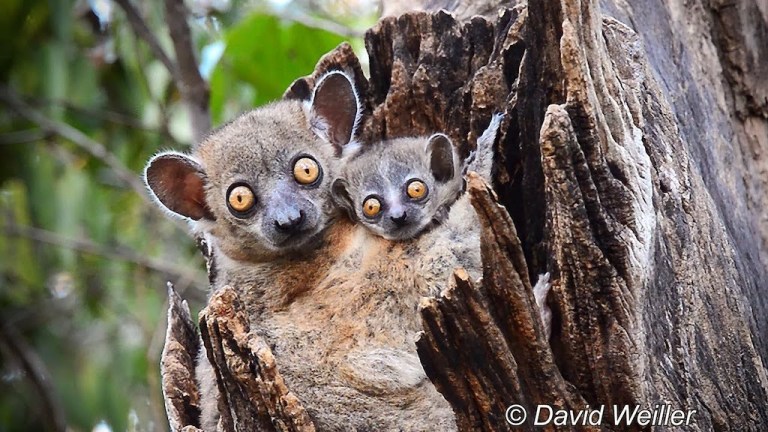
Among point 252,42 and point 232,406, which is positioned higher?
point 252,42

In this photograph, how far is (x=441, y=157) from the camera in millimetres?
3965

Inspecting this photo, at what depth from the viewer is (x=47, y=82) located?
6.61 meters

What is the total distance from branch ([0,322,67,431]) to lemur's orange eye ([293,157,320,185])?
327 cm

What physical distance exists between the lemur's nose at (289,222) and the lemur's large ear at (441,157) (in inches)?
23.0

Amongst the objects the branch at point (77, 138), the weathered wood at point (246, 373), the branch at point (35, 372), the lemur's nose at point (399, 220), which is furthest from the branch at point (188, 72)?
the branch at point (35, 372)

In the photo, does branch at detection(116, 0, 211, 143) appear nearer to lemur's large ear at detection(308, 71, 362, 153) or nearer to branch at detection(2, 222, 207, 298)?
lemur's large ear at detection(308, 71, 362, 153)

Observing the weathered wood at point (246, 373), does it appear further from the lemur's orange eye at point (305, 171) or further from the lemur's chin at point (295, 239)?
the lemur's orange eye at point (305, 171)

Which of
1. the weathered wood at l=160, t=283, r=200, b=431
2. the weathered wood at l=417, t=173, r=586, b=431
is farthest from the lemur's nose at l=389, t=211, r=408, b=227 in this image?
the weathered wood at l=417, t=173, r=586, b=431

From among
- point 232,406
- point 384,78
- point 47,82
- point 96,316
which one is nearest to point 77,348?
point 96,316

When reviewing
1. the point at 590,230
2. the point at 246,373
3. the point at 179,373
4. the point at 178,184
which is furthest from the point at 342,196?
the point at 590,230

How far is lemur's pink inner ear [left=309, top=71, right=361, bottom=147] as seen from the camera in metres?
4.20

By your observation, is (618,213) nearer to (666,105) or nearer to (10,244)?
(666,105)

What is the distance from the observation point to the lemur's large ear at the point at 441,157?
3.88 metres

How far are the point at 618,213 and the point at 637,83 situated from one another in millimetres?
625
